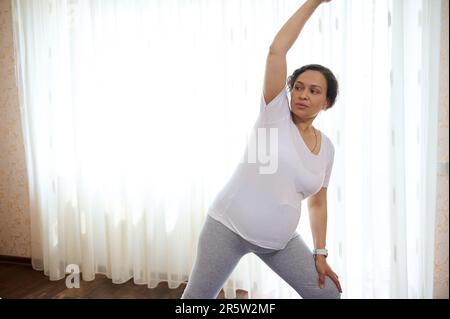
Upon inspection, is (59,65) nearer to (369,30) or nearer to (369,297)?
(369,30)

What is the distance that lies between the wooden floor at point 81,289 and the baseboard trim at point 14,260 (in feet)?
0.63

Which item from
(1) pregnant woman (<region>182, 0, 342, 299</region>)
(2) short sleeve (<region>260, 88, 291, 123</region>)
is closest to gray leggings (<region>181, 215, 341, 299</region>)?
(1) pregnant woman (<region>182, 0, 342, 299</region>)

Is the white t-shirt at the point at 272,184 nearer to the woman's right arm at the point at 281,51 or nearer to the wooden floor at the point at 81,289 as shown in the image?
the woman's right arm at the point at 281,51

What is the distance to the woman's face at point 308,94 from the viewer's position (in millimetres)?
1199

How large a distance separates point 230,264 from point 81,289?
5.45 feet

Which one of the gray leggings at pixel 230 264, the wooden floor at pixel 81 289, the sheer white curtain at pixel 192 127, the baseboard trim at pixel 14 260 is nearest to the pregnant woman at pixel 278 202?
the gray leggings at pixel 230 264

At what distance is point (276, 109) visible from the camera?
1.15 meters

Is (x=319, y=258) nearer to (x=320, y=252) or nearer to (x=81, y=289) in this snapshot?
(x=320, y=252)

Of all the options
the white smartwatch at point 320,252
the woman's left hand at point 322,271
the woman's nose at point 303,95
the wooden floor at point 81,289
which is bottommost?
the wooden floor at point 81,289

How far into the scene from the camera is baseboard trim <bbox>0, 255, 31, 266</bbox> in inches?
110

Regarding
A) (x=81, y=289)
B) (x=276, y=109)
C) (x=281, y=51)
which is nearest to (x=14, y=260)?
(x=81, y=289)

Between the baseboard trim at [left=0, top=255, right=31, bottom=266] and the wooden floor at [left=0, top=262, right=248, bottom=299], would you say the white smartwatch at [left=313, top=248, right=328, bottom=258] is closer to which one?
the wooden floor at [left=0, top=262, right=248, bottom=299]

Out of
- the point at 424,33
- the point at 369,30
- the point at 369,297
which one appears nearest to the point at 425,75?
the point at 424,33

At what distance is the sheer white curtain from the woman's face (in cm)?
78
